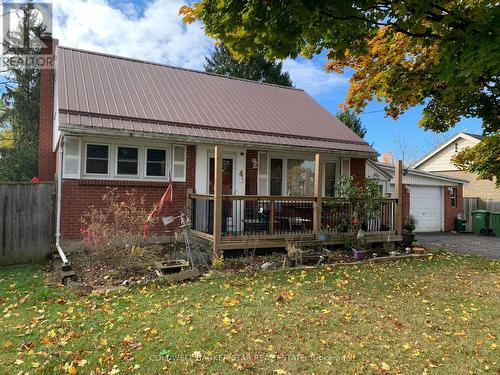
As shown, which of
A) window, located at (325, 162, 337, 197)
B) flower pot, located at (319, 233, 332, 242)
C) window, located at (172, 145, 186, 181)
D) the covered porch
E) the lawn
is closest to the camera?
the lawn

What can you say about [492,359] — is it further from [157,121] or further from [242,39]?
[157,121]

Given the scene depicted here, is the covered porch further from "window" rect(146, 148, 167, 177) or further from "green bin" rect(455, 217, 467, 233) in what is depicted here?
"green bin" rect(455, 217, 467, 233)

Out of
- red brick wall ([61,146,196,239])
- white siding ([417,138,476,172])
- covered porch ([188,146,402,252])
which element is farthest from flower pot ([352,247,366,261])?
white siding ([417,138,476,172])

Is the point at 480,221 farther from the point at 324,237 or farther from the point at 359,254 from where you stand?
the point at 324,237

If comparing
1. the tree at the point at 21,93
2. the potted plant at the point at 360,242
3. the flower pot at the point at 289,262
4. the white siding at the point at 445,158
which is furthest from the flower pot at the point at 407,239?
the tree at the point at 21,93

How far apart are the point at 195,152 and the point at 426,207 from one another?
13575mm

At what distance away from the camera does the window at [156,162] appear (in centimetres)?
964

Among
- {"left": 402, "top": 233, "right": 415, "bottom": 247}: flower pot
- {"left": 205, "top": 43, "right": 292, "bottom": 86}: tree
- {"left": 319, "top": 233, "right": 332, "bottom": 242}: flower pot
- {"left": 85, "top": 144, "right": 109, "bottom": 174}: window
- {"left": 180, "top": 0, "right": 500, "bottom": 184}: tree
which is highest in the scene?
{"left": 205, "top": 43, "right": 292, "bottom": 86}: tree

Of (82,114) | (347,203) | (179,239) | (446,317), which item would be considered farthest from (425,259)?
(82,114)

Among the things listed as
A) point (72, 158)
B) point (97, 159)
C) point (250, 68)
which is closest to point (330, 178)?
point (97, 159)

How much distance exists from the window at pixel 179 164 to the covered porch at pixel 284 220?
2.25ft

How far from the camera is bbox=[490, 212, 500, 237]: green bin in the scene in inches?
679

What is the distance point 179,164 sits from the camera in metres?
9.95

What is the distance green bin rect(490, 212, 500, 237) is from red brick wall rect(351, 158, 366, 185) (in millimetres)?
9206
